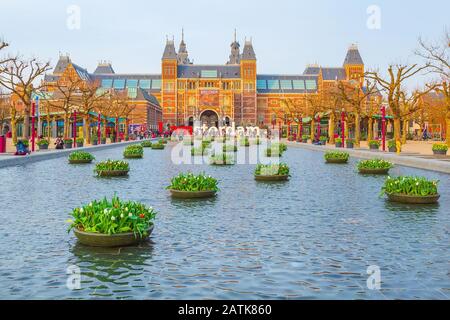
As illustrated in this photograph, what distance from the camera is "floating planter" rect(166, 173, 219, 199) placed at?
14.2 metres

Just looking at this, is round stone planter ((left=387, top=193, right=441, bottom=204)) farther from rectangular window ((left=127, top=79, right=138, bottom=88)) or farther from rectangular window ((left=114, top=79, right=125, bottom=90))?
rectangular window ((left=127, top=79, right=138, bottom=88))

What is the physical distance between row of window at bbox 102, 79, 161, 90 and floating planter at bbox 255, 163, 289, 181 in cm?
11621

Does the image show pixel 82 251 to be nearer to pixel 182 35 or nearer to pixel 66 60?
pixel 66 60

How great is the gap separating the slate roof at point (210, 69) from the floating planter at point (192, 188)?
402 ft

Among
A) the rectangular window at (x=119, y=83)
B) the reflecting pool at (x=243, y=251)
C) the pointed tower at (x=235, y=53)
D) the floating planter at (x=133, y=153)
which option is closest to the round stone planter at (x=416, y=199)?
the reflecting pool at (x=243, y=251)

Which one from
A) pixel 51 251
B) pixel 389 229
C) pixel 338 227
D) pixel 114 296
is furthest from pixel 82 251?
pixel 389 229

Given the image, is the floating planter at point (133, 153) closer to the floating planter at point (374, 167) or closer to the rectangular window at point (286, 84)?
the floating planter at point (374, 167)

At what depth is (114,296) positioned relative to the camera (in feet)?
19.6

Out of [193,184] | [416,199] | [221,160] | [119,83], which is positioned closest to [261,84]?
[119,83]

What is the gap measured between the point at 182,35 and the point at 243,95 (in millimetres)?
55067

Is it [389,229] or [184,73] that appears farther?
[184,73]

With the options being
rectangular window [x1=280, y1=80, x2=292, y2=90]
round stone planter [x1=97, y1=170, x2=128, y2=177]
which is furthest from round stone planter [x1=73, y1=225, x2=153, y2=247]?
rectangular window [x1=280, y1=80, x2=292, y2=90]

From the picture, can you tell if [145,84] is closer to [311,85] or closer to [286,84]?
[286,84]
